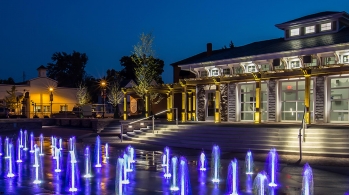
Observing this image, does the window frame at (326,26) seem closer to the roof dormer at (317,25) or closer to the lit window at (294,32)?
the roof dormer at (317,25)

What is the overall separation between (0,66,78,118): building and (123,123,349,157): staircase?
3144 centimetres

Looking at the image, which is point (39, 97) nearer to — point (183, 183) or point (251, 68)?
point (251, 68)

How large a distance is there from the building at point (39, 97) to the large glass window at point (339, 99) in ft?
121

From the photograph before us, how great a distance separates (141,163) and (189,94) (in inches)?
769

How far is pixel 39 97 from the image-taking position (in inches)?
2172

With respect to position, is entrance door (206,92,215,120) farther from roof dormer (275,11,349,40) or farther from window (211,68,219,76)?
roof dormer (275,11,349,40)

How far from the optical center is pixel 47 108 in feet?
181

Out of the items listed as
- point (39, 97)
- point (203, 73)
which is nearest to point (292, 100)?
point (203, 73)

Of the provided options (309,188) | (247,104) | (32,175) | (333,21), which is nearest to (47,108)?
(247,104)

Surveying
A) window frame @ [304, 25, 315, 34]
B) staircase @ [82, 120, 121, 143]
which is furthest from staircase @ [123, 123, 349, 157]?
window frame @ [304, 25, 315, 34]

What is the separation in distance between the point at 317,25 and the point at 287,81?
5.11 meters

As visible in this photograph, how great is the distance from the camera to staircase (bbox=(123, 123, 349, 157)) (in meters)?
17.5

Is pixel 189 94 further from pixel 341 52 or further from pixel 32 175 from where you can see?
pixel 32 175

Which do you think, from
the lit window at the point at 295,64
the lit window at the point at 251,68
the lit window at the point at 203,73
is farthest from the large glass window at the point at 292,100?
the lit window at the point at 203,73
